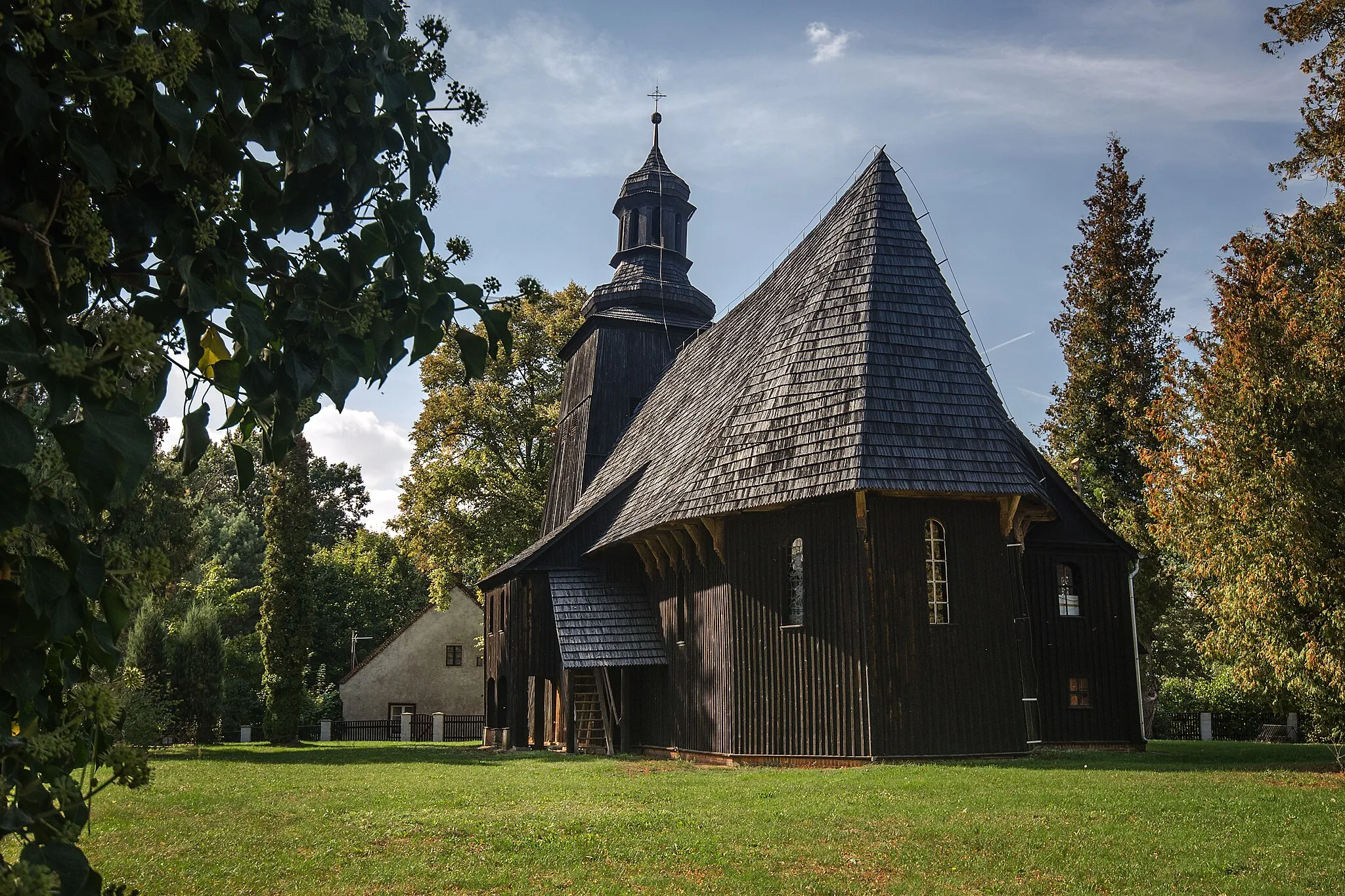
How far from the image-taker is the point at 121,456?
79.0 inches

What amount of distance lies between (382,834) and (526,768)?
8.23 m

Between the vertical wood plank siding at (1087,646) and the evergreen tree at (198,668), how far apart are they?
20.6m

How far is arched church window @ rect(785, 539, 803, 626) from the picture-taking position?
17.4 metres

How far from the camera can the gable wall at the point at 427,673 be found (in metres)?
39.8

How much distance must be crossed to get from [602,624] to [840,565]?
7.17m

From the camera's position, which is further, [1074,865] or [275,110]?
[1074,865]

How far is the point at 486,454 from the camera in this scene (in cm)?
3797

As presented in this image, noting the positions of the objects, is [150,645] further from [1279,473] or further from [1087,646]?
[1279,473]

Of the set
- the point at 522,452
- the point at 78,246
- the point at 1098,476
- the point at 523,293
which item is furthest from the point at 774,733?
the point at 522,452

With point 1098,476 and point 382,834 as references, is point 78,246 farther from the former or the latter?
point 1098,476

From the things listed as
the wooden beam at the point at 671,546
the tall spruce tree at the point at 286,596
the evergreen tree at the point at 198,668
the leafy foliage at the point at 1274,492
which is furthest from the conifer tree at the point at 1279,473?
the evergreen tree at the point at 198,668

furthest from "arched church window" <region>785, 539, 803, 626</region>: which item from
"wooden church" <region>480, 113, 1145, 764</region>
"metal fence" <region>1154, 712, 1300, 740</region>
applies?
"metal fence" <region>1154, 712, 1300, 740</region>

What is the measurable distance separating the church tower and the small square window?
14118mm

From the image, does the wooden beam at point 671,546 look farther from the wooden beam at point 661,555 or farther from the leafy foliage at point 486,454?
the leafy foliage at point 486,454
